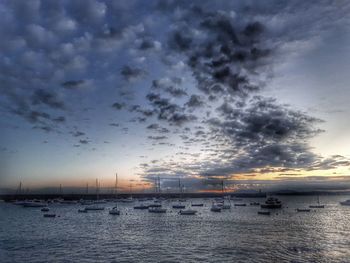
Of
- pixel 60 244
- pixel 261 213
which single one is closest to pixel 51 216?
pixel 60 244

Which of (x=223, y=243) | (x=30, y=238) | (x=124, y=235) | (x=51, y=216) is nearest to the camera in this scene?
(x=223, y=243)

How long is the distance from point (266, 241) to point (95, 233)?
40709mm

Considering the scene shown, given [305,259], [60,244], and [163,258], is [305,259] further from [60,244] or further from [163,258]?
[60,244]

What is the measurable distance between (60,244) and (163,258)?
23.9m

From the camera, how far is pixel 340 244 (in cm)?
6050

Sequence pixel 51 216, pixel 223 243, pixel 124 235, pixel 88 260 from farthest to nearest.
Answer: pixel 51 216, pixel 124 235, pixel 223 243, pixel 88 260

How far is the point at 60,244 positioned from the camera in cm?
5966

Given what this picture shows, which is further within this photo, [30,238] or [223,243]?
[30,238]

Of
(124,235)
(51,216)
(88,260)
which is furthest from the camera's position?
(51,216)

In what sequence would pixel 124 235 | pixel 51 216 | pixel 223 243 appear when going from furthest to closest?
pixel 51 216, pixel 124 235, pixel 223 243

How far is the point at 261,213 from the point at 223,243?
252 ft

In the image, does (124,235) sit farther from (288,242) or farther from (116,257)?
(288,242)

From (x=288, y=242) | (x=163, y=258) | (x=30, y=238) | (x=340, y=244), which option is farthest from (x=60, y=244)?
(x=340, y=244)

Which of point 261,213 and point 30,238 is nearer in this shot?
point 30,238
